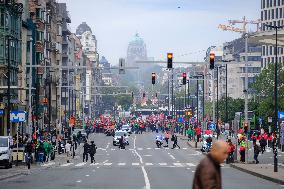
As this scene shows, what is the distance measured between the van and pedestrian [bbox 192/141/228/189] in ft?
124

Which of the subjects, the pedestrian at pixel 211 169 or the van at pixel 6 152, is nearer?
the pedestrian at pixel 211 169

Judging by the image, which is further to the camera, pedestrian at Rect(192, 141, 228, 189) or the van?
the van

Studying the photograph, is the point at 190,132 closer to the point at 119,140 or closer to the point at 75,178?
the point at 119,140

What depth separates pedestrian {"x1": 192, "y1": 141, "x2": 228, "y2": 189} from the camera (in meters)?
12.4

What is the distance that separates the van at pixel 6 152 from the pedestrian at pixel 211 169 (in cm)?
3794

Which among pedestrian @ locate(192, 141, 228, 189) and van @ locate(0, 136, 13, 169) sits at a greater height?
pedestrian @ locate(192, 141, 228, 189)

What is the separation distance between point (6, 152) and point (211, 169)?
38476 millimetres

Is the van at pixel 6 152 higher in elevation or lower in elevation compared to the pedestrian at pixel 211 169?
lower

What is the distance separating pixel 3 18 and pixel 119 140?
18.4 metres

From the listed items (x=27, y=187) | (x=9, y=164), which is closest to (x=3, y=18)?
(x=9, y=164)

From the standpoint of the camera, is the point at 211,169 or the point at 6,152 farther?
the point at 6,152

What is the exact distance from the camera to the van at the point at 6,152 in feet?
164

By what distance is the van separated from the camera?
49.9 meters

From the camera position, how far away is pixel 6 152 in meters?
50.0
